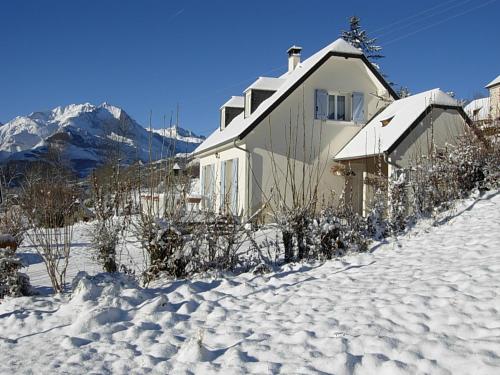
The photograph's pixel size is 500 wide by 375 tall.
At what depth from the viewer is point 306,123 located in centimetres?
A: 1409

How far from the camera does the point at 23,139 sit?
534 feet

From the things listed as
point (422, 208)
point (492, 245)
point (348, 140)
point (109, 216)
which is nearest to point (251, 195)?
point (348, 140)

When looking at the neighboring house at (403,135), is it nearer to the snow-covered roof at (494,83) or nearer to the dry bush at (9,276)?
the dry bush at (9,276)

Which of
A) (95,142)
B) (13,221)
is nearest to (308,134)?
(13,221)

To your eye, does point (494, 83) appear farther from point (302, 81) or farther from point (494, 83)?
point (302, 81)

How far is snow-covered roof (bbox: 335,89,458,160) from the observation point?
12.3 meters

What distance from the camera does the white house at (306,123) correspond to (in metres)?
13.4

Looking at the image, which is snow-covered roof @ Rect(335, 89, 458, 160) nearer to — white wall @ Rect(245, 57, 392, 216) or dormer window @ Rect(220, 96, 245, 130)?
white wall @ Rect(245, 57, 392, 216)

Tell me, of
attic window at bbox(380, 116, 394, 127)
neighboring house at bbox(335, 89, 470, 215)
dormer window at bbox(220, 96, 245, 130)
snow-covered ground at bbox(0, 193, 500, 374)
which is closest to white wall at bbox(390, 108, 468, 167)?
neighboring house at bbox(335, 89, 470, 215)

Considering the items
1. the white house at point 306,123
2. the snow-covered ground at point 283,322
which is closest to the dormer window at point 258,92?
the white house at point 306,123

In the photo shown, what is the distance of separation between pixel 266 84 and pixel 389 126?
4.72 m

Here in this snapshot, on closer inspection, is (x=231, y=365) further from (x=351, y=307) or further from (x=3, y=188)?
(x=3, y=188)

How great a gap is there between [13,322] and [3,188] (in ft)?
10.0

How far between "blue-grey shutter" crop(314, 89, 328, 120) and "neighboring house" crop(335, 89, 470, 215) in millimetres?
1268
